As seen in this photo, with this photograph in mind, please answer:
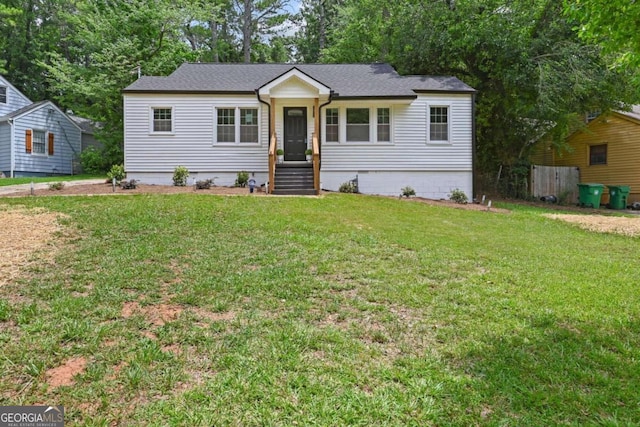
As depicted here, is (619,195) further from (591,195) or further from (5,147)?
(5,147)

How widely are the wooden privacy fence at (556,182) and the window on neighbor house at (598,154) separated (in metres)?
1.40

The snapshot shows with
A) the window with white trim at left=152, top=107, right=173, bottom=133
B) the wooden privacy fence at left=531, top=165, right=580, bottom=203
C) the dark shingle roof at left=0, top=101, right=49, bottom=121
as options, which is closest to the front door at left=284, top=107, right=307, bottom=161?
the window with white trim at left=152, top=107, right=173, bottom=133

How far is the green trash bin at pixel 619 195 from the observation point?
16.6 metres

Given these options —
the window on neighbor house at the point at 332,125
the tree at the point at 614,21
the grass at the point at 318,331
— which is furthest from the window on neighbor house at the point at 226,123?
the tree at the point at 614,21

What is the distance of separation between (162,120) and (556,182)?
57.5 feet

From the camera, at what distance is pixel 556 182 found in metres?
18.2

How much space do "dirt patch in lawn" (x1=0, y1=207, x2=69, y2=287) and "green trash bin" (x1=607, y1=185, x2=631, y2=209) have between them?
2010 cm

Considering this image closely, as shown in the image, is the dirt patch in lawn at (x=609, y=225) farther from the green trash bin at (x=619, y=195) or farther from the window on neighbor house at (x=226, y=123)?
the window on neighbor house at (x=226, y=123)

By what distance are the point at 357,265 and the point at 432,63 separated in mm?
16049

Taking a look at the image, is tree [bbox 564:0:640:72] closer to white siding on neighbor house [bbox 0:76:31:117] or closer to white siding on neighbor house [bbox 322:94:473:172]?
white siding on neighbor house [bbox 322:94:473:172]

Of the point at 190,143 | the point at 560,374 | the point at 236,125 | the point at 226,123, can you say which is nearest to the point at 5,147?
the point at 190,143

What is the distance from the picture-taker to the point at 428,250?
650 cm

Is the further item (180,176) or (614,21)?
(180,176)

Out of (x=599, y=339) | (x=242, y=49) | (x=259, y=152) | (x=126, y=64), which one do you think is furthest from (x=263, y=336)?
(x=242, y=49)
